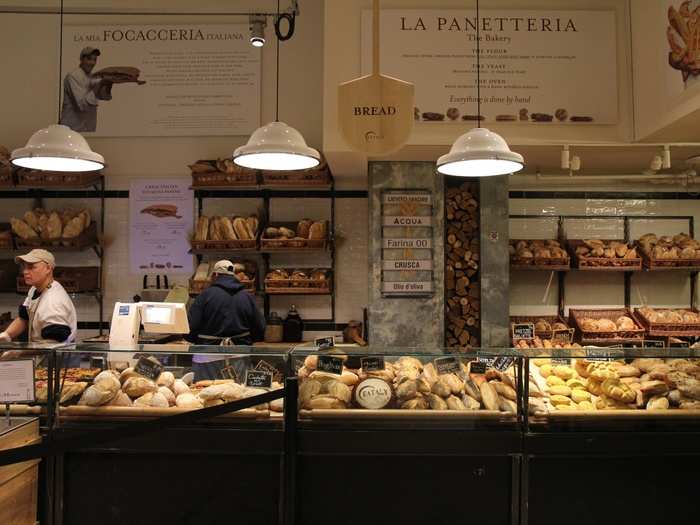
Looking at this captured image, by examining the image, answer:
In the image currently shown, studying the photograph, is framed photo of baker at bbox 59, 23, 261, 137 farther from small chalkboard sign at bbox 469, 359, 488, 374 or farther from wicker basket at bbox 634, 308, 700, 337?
wicker basket at bbox 634, 308, 700, 337

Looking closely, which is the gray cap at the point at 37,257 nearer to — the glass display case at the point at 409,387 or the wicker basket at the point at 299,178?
the wicker basket at the point at 299,178

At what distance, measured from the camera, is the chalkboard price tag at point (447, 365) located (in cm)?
227

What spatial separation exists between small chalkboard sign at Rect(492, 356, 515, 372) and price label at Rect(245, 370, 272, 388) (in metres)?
1.03

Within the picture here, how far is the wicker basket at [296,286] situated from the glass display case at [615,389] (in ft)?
9.34

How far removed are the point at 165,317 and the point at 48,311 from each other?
1.34 meters

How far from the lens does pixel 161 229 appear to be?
5.58 metres

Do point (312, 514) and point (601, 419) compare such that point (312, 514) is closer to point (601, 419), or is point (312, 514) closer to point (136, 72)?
point (601, 419)

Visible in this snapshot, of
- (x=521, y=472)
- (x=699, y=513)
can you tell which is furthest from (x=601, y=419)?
(x=699, y=513)

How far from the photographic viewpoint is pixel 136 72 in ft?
18.6

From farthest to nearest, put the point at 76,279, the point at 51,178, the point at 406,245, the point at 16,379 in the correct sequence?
the point at 76,279
the point at 51,178
the point at 406,245
the point at 16,379

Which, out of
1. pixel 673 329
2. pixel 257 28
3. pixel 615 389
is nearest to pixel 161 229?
pixel 257 28

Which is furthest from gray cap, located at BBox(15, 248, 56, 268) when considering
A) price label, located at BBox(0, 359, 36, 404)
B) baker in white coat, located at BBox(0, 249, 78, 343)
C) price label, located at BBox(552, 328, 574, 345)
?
price label, located at BBox(552, 328, 574, 345)

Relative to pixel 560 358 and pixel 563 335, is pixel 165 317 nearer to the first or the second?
pixel 560 358

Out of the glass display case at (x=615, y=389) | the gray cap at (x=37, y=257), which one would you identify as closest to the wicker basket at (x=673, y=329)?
the glass display case at (x=615, y=389)
